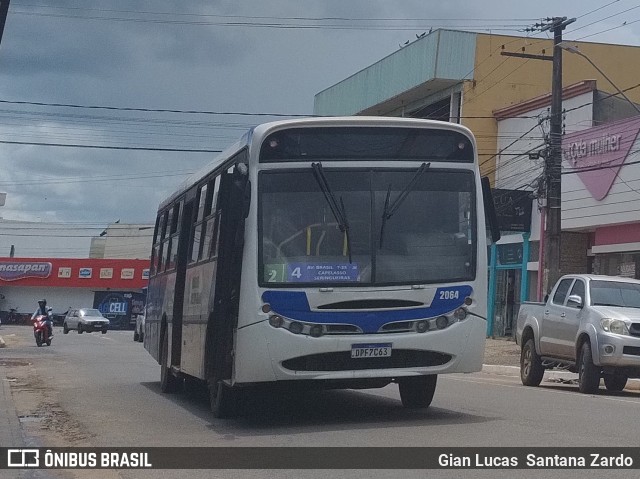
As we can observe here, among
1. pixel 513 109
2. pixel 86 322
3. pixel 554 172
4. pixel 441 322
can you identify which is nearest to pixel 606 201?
pixel 554 172

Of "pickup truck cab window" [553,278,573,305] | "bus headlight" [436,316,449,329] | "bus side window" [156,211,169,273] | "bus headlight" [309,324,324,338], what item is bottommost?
"bus headlight" [309,324,324,338]

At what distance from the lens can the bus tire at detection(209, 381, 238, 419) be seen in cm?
1229

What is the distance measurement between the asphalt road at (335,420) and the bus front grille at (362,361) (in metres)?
0.64

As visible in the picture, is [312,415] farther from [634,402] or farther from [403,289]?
[634,402]

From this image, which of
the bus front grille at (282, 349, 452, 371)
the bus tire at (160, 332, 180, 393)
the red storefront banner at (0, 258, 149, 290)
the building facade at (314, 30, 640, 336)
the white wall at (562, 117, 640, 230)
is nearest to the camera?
the bus front grille at (282, 349, 452, 371)

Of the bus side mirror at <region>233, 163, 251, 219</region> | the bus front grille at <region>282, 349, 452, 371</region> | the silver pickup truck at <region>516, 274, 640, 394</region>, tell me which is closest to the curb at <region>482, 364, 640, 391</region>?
the silver pickup truck at <region>516, 274, 640, 394</region>

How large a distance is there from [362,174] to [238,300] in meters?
1.91

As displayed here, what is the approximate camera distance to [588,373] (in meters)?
16.9

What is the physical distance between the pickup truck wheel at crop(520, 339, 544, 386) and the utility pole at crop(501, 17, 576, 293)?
7945 mm

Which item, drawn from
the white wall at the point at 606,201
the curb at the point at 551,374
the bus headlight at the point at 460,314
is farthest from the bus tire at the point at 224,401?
the white wall at the point at 606,201

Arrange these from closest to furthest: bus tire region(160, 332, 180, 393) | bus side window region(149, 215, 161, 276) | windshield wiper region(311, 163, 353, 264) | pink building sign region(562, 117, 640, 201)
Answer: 1. windshield wiper region(311, 163, 353, 264)
2. bus tire region(160, 332, 180, 393)
3. bus side window region(149, 215, 161, 276)
4. pink building sign region(562, 117, 640, 201)

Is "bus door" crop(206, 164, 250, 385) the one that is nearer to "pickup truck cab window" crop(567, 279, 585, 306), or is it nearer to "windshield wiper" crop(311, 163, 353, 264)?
"windshield wiper" crop(311, 163, 353, 264)

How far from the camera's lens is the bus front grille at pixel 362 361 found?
36.2ft
